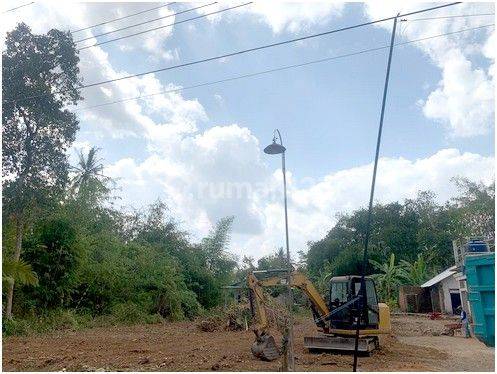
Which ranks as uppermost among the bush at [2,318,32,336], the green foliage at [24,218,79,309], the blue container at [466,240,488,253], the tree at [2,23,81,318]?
the tree at [2,23,81,318]

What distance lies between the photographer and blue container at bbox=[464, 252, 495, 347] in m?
5.55

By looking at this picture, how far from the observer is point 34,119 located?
1706cm

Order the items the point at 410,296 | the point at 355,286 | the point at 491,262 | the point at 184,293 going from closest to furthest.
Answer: the point at 491,262 < the point at 355,286 < the point at 184,293 < the point at 410,296

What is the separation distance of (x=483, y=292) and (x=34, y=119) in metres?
15.9

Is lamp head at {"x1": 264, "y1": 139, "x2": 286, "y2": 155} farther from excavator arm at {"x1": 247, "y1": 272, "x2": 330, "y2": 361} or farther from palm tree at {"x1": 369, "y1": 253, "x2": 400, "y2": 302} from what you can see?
palm tree at {"x1": 369, "y1": 253, "x2": 400, "y2": 302}

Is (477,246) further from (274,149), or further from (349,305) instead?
(349,305)

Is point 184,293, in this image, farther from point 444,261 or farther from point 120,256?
point 444,261

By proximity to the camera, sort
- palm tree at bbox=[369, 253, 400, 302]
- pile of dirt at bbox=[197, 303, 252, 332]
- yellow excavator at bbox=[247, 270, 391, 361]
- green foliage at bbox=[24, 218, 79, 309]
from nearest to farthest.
→ yellow excavator at bbox=[247, 270, 391, 361] → green foliage at bbox=[24, 218, 79, 309] → pile of dirt at bbox=[197, 303, 252, 332] → palm tree at bbox=[369, 253, 400, 302]

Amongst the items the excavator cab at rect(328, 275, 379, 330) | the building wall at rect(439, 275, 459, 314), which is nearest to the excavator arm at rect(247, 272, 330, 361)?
the excavator cab at rect(328, 275, 379, 330)

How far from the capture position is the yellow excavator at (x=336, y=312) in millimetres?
11375

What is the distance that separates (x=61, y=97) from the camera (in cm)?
1778

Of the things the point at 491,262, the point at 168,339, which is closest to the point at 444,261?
the point at 168,339

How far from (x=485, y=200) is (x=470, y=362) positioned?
31740mm

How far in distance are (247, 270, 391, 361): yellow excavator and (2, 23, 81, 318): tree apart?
9.61 metres
